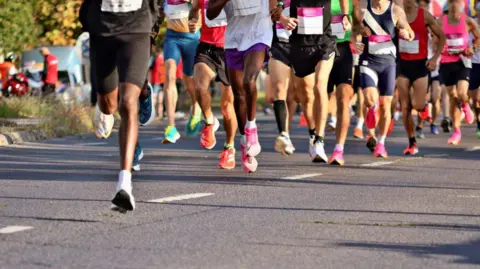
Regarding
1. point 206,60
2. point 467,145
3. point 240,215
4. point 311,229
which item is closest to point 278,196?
point 240,215

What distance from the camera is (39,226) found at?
779cm

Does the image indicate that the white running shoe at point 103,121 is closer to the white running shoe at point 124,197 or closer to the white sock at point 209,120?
the white running shoe at point 124,197

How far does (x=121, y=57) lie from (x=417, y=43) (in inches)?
354

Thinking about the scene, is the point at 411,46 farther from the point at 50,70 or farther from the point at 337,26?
the point at 50,70

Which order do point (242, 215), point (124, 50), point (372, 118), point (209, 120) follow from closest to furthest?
point (242, 215), point (124, 50), point (209, 120), point (372, 118)

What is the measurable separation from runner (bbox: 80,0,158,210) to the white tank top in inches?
120

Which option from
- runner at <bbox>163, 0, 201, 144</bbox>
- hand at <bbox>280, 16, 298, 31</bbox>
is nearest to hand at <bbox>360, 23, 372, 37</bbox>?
runner at <bbox>163, 0, 201, 144</bbox>

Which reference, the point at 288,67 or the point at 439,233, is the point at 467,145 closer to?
the point at 288,67

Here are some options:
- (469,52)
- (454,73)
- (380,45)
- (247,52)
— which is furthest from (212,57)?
(454,73)

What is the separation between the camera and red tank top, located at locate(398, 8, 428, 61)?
17.1 metres

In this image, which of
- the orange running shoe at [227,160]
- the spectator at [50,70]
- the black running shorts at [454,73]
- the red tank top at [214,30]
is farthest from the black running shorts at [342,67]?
the spectator at [50,70]

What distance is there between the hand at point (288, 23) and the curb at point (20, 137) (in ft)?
18.6

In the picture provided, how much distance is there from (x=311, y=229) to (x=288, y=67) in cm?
616

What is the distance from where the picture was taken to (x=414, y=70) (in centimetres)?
1706
